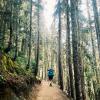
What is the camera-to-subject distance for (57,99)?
15.5 m

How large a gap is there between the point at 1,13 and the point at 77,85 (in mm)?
13150

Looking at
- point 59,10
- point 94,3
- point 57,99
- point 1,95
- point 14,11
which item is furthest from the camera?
point 59,10

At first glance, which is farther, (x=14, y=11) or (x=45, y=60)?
(x=45, y=60)

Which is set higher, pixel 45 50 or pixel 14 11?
pixel 14 11

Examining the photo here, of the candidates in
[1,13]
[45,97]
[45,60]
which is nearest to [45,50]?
[45,60]

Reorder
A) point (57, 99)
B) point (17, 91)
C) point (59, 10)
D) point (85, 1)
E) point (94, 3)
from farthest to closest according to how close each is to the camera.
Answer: point (85, 1) → point (59, 10) → point (94, 3) → point (57, 99) → point (17, 91)

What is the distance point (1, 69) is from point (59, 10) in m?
17.9

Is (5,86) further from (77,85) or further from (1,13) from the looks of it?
(1,13)

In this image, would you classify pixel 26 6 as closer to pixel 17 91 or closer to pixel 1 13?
pixel 1 13

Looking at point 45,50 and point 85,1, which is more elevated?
point 85,1

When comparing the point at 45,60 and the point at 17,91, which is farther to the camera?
the point at 45,60

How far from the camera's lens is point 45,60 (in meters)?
59.4

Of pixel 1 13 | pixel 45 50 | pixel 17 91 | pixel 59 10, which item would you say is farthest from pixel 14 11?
pixel 45 50

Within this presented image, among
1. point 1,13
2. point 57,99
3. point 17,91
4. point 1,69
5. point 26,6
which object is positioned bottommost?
point 57,99
